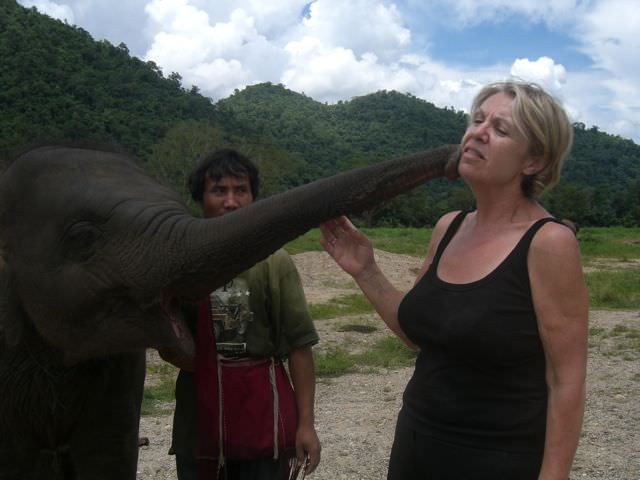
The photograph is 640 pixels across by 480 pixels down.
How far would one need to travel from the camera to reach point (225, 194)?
2689 millimetres

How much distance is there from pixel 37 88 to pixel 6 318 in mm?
41909

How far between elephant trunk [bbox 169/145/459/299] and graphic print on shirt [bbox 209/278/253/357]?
1.41 feet

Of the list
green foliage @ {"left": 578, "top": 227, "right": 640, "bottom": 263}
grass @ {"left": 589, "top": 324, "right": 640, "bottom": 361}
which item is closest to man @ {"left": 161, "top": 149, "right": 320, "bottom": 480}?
grass @ {"left": 589, "top": 324, "right": 640, "bottom": 361}

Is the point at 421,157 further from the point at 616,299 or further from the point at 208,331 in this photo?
the point at 616,299

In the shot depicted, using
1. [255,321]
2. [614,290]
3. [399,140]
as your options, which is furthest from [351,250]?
[399,140]

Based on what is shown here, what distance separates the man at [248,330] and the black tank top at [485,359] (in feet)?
2.14

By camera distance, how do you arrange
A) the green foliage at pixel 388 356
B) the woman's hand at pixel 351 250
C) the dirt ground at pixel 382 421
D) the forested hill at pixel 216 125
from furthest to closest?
1. the forested hill at pixel 216 125
2. the green foliage at pixel 388 356
3. the dirt ground at pixel 382 421
4. the woman's hand at pixel 351 250

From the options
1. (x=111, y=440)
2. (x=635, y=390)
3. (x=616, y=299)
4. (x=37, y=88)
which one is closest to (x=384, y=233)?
(x=616, y=299)

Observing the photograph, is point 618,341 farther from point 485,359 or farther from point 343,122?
point 343,122

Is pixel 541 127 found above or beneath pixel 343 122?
beneath

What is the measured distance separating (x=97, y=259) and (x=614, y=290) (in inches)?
595

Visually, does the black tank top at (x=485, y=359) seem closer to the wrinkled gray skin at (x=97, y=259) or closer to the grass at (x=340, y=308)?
the wrinkled gray skin at (x=97, y=259)

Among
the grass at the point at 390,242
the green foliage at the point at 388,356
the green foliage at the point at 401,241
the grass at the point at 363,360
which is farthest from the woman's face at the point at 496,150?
the green foliage at the point at 401,241

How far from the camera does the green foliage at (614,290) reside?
47.0ft
